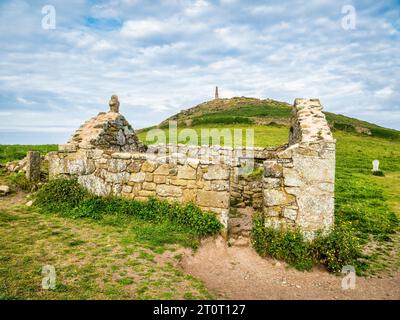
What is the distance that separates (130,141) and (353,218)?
8.83 meters

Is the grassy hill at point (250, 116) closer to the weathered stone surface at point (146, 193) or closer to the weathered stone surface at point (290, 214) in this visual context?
the weathered stone surface at point (146, 193)

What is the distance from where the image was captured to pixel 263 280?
628cm

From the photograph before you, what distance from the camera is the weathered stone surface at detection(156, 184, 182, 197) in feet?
26.1

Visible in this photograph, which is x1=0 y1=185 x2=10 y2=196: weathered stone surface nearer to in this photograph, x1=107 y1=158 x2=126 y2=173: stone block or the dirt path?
x1=107 y1=158 x2=126 y2=173: stone block

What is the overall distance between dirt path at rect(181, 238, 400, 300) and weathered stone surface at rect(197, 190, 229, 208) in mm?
918

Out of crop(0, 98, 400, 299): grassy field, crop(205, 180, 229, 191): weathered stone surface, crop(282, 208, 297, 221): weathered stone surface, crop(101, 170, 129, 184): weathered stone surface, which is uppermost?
crop(101, 170, 129, 184): weathered stone surface

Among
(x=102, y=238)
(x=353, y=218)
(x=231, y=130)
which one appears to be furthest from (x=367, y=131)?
(x=102, y=238)

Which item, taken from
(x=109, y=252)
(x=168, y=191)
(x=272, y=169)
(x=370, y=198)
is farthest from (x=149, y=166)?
(x=370, y=198)

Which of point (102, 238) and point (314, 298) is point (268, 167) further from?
point (102, 238)

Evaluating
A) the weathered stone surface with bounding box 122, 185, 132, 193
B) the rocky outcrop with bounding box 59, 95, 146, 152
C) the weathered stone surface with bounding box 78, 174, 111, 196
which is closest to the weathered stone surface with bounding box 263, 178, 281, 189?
the weathered stone surface with bounding box 122, 185, 132, 193

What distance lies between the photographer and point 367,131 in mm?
36719

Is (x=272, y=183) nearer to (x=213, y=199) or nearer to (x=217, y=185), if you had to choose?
(x=217, y=185)

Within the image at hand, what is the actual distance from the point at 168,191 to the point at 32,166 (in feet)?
18.1

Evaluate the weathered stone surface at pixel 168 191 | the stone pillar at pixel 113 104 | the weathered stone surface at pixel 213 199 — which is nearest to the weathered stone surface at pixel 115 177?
the weathered stone surface at pixel 168 191
